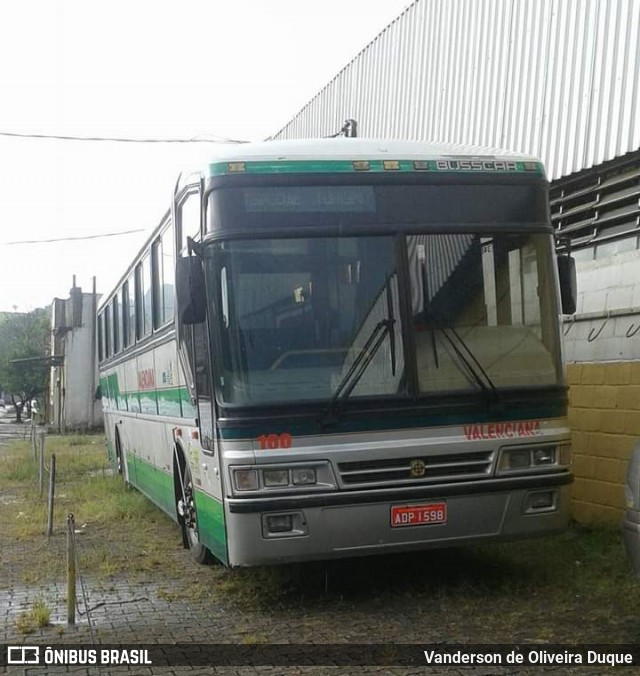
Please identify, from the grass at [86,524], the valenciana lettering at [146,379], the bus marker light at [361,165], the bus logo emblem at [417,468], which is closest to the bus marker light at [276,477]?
the bus logo emblem at [417,468]

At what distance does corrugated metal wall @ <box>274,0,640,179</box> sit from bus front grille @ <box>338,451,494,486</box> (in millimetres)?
3976

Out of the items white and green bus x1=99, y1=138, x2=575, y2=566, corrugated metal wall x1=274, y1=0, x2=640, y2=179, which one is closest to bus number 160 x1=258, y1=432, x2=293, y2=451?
white and green bus x1=99, y1=138, x2=575, y2=566

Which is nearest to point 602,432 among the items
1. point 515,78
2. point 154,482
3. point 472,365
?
point 472,365

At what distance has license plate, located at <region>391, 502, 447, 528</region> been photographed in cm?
655

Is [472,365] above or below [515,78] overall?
below

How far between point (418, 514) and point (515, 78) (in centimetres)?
705

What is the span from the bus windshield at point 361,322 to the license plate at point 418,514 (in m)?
0.75

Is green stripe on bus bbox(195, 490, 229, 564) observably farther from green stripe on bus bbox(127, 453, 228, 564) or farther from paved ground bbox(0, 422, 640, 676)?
paved ground bbox(0, 422, 640, 676)

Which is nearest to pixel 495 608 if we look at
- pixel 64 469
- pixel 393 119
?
pixel 393 119

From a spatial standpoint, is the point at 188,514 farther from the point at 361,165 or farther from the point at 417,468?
the point at 361,165

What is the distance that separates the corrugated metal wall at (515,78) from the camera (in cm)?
972

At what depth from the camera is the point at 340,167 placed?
6.88m

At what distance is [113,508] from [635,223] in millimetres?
7762

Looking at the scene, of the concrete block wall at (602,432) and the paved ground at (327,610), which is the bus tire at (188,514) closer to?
the paved ground at (327,610)
